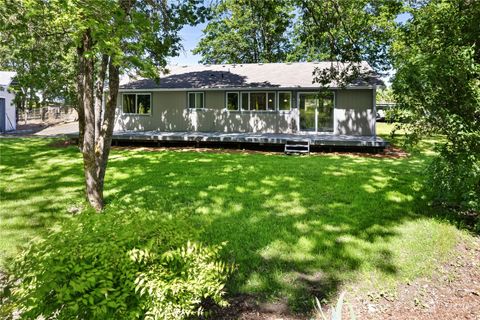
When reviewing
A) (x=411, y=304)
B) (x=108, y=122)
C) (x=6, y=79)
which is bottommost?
(x=411, y=304)

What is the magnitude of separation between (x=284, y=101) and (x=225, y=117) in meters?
3.46

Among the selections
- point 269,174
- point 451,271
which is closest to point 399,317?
point 451,271

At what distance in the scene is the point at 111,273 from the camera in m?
2.78

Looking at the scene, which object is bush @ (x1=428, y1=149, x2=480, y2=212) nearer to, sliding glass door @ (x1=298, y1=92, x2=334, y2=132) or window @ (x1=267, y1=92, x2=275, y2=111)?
sliding glass door @ (x1=298, y1=92, x2=334, y2=132)

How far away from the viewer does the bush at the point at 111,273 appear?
2.62 m

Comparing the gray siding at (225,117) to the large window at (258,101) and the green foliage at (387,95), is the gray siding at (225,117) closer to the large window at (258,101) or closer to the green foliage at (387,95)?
the large window at (258,101)

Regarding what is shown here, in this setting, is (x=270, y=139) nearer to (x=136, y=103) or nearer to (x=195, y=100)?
(x=195, y=100)

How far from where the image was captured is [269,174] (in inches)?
418

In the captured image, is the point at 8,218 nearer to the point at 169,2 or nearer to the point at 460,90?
the point at 169,2

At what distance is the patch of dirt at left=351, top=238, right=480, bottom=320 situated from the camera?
402 cm

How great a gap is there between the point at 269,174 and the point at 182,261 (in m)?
7.60

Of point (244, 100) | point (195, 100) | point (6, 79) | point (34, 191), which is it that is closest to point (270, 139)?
point (244, 100)

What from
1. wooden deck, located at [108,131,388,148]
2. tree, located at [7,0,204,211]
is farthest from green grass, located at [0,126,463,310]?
wooden deck, located at [108,131,388,148]

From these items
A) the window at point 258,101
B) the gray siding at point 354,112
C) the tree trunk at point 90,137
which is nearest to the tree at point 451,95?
the tree trunk at point 90,137
